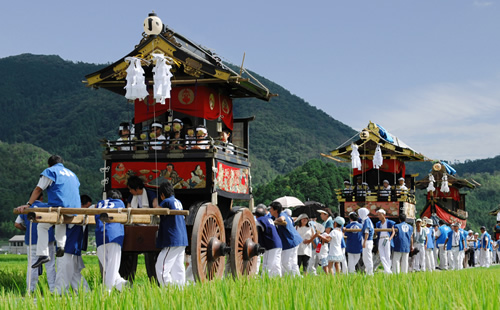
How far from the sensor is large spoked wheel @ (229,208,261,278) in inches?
403

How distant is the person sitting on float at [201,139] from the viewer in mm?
10617

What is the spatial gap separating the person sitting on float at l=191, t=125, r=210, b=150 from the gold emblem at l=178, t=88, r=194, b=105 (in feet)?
3.20

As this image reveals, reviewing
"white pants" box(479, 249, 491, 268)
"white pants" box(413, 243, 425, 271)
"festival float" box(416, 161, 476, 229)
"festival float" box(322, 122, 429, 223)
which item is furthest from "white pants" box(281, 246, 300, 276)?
"festival float" box(416, 161, 476, 229)

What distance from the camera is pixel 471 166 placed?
11750 centimetres

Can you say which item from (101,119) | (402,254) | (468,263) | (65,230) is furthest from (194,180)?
(101,119)

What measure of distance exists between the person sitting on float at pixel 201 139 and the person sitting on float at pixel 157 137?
562 mm

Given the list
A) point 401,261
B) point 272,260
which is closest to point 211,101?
point 272,260

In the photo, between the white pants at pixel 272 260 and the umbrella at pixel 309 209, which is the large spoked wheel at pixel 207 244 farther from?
the umbrella at pixel 309 209

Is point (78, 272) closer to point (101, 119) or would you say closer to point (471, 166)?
point (101, 119)

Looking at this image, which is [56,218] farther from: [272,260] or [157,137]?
[272,260]

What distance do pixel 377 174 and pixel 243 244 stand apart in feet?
64.3

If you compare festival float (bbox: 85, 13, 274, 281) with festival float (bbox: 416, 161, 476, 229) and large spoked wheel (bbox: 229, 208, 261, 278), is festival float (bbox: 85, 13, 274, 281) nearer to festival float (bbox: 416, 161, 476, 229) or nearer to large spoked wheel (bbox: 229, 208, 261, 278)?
large spoked wheel (bbox: 229, 208, 261, 278)

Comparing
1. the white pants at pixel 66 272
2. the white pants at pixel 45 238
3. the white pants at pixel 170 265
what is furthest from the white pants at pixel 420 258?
the white pants at pixel 45 238

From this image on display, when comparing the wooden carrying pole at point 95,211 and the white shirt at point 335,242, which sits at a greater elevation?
the wooden carrying pole at point 95,211
